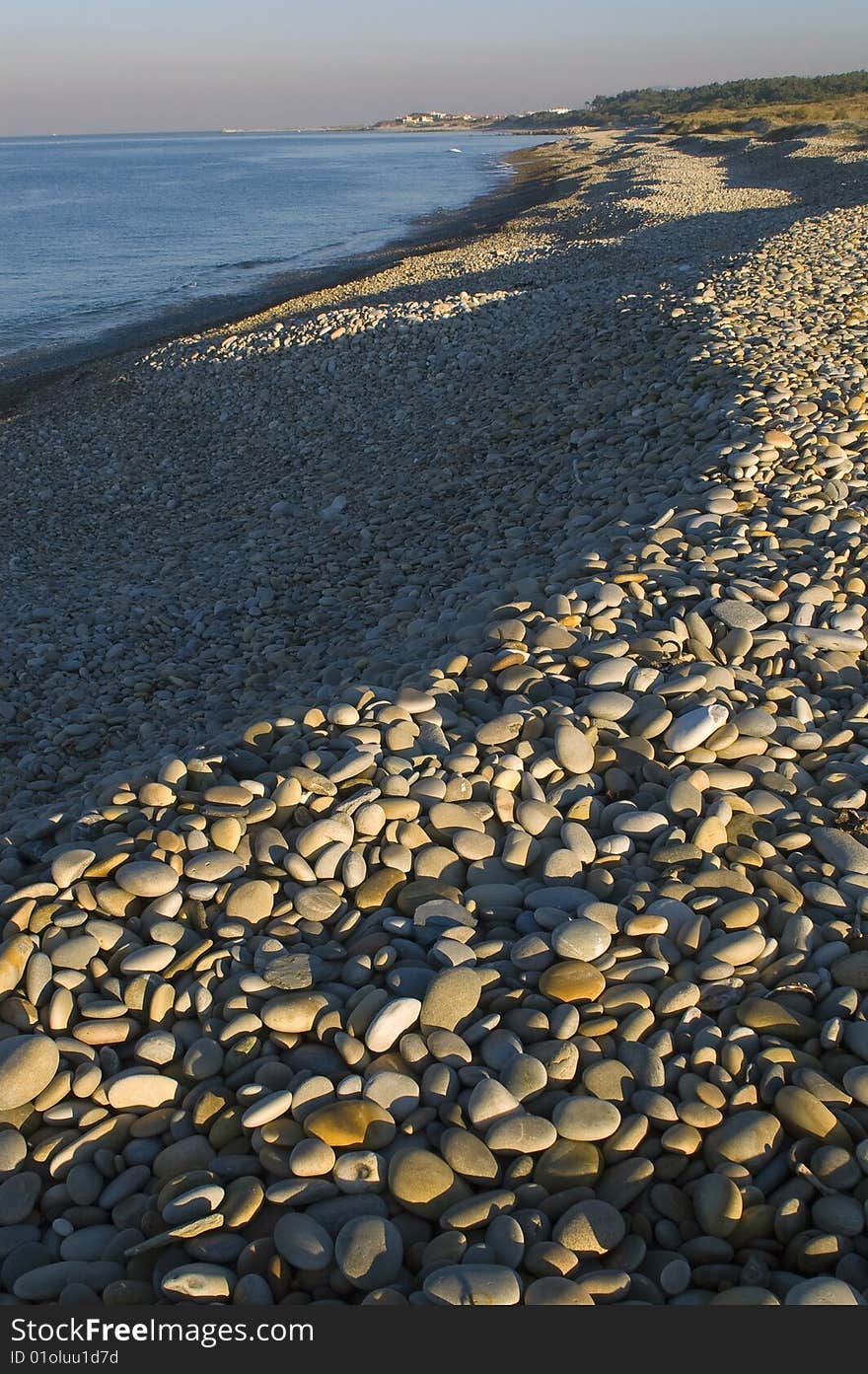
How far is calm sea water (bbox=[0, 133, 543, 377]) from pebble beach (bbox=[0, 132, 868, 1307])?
16.7m

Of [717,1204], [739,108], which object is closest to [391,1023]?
[717,1204]

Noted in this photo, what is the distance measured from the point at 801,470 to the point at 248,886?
4240 mm

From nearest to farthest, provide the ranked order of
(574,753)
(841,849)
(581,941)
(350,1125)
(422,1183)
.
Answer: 1. (422,1183)
2. (350,1125)
3. (581,941)
4. (841,849)
5. (574,753)

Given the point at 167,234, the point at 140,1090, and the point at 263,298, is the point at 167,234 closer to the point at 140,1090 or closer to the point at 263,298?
the point at 263,298

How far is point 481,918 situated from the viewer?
2676 millimetres

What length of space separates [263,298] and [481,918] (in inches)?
938

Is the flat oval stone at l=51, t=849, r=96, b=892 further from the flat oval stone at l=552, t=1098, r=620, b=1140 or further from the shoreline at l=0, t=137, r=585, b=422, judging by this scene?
the shoreline at l=0, t=137, r=585, b=422

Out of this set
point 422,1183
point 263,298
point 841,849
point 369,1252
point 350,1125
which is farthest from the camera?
point 263,298

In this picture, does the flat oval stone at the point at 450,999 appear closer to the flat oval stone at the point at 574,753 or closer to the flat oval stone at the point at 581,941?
the flat oval stone at the point at 581,941

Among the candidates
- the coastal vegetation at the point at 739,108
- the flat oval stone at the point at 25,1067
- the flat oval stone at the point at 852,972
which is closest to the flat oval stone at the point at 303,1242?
the flat oval stone at the point at 25,1067

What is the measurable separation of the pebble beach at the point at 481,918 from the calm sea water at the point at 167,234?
16674mm

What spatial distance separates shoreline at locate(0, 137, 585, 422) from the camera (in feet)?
56.4

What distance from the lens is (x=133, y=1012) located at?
2.42 meters

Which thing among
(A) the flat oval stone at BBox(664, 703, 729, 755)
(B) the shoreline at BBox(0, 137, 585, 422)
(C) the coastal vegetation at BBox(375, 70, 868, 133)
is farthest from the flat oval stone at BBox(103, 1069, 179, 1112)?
(C) the coastal vegetation at BBox(375, 70, 868, 133)
